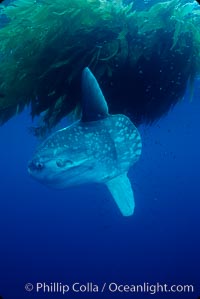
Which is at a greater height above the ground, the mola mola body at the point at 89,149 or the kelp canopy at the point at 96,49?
the kelp canopy at the point at 96,49

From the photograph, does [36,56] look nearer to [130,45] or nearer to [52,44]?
[52,44]

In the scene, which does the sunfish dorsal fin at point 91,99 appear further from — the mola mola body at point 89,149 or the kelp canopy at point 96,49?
the kelp canopy at point 96,49

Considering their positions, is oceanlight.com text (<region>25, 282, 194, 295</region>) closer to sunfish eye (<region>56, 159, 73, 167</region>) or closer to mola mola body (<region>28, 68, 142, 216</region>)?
mola mola body (<region>28, 68, 142, 216</region>)

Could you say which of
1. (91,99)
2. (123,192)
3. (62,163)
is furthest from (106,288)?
(91,99)

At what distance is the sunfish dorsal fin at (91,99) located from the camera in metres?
4.28

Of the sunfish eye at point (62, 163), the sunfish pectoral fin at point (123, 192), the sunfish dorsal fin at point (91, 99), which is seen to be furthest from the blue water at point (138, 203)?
the sunfish eye at point (62, 163)

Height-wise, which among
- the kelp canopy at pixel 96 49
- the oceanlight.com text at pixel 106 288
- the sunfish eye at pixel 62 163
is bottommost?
the oceanlight.com text at pixel 106 288

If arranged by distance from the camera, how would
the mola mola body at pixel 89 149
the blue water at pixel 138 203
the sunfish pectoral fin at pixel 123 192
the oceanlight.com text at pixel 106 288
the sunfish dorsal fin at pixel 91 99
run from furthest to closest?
the blue water at pixel 138 203
the oceanlight.com text at pixel 106 288
the sunfish pectoral fin at pixel 123 192
the mola mola body at pixel 89 149
the sunfish dorsal fin at pixel 91 99

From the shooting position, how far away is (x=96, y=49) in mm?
4824

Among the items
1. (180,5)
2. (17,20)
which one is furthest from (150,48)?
(17,20)

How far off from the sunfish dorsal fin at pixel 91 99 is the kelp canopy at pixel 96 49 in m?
0.56

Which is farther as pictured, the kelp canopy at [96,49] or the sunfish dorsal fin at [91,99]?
the kelp canopy at [96,49]

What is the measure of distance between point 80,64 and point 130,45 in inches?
27.6

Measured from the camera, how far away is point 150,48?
15.8ft
